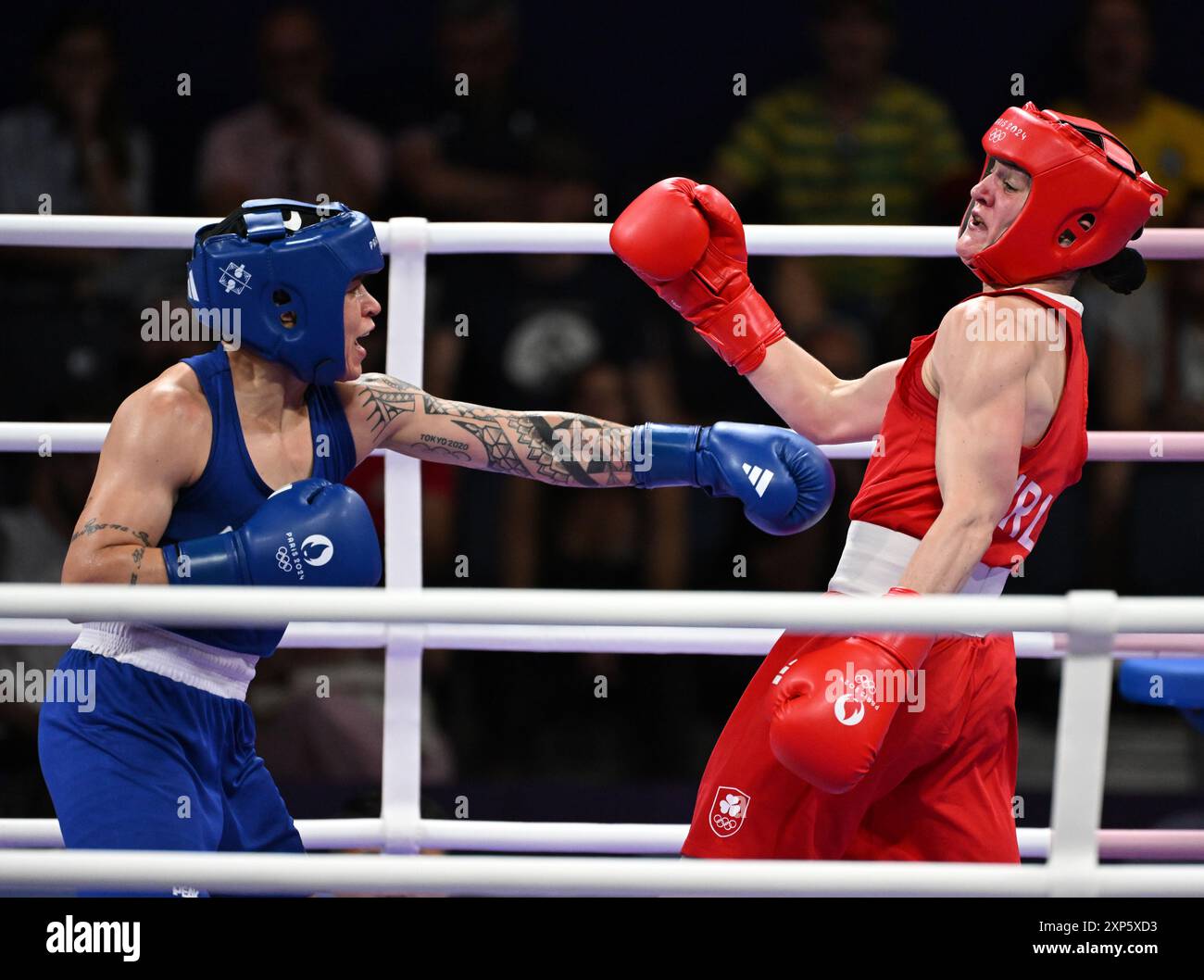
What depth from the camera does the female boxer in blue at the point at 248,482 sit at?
1896 mm

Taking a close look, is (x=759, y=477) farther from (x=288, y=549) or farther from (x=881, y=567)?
(x=288, y=549)

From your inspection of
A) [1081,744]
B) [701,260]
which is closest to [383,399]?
[701,260]

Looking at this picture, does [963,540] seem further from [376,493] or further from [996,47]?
[996,47]

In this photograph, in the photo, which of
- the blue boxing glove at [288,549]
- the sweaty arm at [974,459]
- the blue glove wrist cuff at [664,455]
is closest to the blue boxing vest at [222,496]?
the blue boxing glove at [288,549]

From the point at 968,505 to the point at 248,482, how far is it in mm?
940

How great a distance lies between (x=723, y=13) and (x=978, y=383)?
10.5 ft

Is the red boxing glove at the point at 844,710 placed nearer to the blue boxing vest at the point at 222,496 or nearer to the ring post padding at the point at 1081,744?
the ring post padding at the point at 1081,744

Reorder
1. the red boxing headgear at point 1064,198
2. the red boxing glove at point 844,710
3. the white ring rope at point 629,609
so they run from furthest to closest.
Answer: the red boxing headgear at point 1064,198
the red boxing glove at point 844,710
the white ring rope at point 629,609

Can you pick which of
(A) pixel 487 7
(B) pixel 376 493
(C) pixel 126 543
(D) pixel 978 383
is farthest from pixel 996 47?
(C) pixel 126 543

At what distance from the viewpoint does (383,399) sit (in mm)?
2195

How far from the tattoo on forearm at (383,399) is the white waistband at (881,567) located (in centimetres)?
66

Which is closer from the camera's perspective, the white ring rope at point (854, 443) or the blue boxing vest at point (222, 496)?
the blue boxing vest at point (222, 496)

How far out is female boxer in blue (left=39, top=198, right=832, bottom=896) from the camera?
190 centimetres
